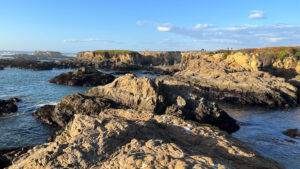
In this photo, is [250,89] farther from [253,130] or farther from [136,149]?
[136,149]

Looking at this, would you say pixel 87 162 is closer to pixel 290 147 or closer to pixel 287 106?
pixel 290 147

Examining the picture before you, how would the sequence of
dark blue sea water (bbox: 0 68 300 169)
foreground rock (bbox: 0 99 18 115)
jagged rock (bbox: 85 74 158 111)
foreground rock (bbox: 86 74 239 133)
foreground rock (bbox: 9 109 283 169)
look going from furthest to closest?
foreground rock (bbox: 0 99 18 115), jagged rock (bbox: 85 74 158 111), foreground rock (bbox: 86 74 239 133), dark blue sea water (bbox: 0 68 300 169), foreground rock (bbox: 9 109 283 169)

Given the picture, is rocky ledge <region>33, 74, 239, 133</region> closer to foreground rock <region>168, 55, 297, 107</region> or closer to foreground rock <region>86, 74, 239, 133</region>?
foreground rock <region>86, 74, 239, 133</region>

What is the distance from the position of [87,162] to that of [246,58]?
46430 millimetres

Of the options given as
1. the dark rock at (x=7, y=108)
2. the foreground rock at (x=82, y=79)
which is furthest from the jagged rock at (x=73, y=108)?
the foreground rock at (x=82, y=79)

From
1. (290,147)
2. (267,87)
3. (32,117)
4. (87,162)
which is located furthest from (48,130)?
(267,87)

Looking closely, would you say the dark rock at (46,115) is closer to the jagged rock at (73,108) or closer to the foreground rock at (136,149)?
the jagged rock at (73,108)

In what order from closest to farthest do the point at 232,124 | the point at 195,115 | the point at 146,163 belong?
the point at 146,163 → the point at 195,115 → the point at 232,124

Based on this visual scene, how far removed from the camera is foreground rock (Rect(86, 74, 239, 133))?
16.0 meters

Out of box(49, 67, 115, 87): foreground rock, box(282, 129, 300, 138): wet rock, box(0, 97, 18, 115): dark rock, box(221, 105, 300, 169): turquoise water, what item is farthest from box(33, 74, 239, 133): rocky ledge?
box(49, 67, 115, 87): foreground rock

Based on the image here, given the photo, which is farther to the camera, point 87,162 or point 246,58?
point 246,58

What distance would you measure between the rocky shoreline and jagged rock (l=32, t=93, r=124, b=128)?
0.15 ft

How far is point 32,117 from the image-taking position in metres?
20.1

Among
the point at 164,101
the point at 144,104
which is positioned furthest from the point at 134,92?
the point at 164,101
